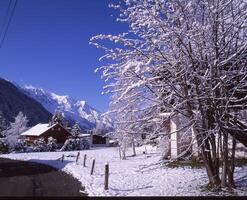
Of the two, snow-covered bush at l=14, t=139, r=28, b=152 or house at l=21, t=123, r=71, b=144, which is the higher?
house at l=21, t=123, r=71, b=144

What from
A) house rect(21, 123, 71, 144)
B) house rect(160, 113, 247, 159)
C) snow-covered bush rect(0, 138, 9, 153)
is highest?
house rect(21, 123, 71, 144)

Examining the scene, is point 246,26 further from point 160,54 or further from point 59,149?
point 59,149

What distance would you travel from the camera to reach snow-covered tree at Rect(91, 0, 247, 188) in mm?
11766

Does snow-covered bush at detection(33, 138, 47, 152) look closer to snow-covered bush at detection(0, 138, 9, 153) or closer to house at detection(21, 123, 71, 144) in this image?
snow-covered bush at detection(0, 138, 9, 153)

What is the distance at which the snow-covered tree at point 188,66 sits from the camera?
11.8 meters

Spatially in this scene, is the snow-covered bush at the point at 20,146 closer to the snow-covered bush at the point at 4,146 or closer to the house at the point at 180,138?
the snow-covered bush at the point at 4,146

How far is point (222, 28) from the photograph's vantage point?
12180 millimetres

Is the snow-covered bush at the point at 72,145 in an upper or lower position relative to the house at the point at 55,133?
lower

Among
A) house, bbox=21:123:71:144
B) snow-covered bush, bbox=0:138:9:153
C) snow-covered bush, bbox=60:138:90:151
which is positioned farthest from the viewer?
house, bbox=21:123:71:144

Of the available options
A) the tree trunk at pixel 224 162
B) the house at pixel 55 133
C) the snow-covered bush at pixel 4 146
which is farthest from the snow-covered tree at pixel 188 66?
the house at pixel 55 133

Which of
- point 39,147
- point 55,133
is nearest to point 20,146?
point 39,147

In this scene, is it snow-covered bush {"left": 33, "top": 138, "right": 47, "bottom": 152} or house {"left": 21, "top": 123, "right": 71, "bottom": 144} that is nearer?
snow-covered bush {"left": 33, "top": 138, "right": 47, "bottom": 152}

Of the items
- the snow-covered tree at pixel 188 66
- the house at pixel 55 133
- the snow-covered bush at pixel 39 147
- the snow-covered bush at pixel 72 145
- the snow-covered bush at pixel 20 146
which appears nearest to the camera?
the snow-covered tree at pixel 188 66

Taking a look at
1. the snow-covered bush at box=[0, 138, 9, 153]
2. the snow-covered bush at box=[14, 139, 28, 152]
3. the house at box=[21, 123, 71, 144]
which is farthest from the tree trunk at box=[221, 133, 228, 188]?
the house at box=[21, 123, 71, 144]
